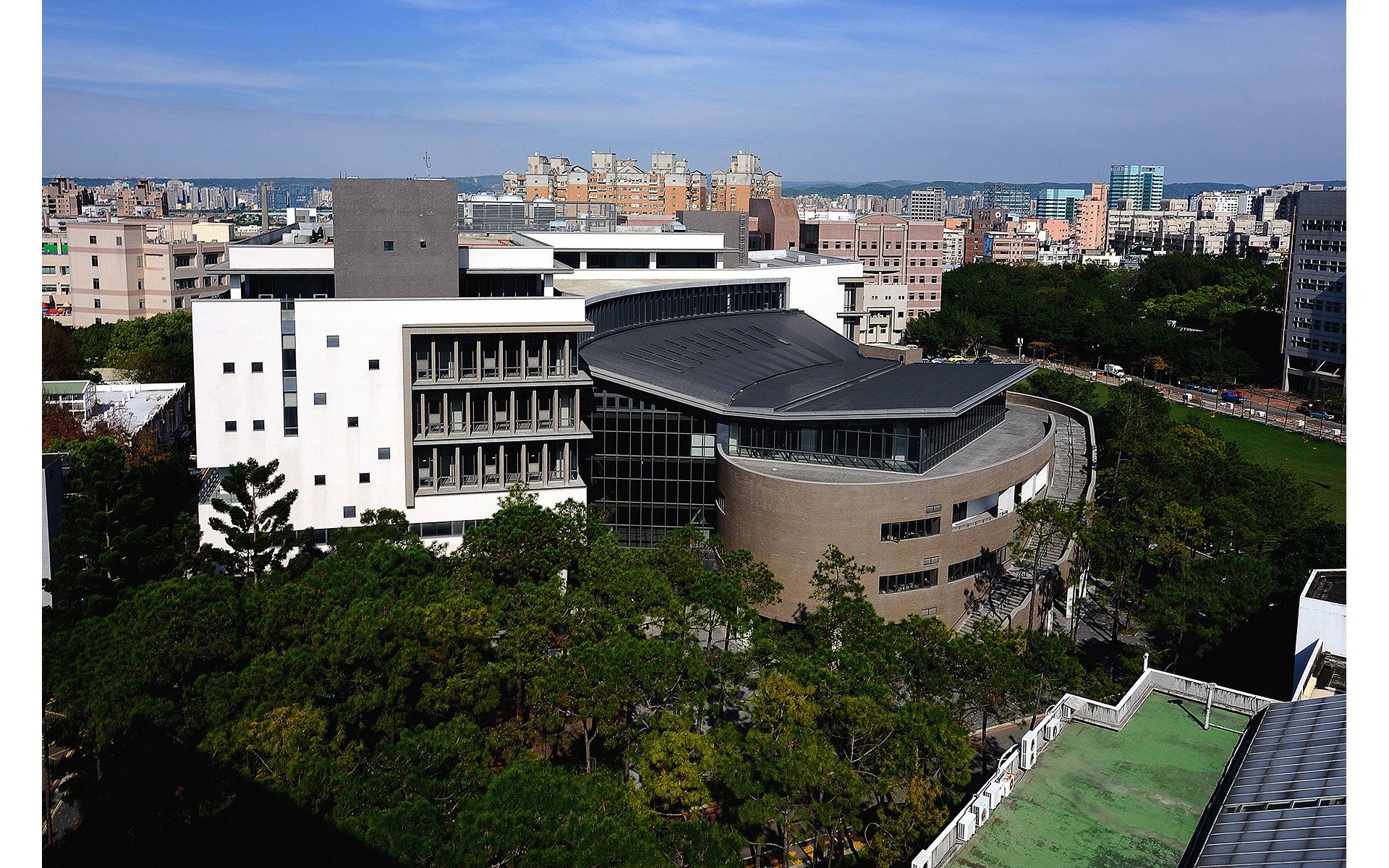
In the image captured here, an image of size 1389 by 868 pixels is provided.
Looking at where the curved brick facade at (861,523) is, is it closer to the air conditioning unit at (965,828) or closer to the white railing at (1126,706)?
the white railing at (1126,706)

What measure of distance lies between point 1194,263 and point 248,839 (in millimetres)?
177006

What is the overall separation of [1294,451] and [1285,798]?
3030 inches

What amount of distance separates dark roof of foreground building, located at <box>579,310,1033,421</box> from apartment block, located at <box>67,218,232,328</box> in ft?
204

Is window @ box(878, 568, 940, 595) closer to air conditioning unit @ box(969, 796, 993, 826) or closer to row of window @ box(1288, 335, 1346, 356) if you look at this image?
air conditioning unit @ box(969, 796, 993, 826)

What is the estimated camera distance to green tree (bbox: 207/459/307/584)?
36562mm

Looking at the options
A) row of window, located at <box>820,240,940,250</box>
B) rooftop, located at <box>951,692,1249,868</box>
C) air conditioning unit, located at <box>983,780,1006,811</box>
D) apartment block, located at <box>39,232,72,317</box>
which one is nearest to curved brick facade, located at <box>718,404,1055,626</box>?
rooftop, located at <box>951,692,1249,868</box>

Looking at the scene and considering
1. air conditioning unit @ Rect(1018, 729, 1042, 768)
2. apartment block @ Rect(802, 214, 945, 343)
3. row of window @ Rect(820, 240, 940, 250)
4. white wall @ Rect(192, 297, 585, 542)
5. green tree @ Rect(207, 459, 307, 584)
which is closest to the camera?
air conditioning unit @ Rect(1018, 729, 1042, 768)

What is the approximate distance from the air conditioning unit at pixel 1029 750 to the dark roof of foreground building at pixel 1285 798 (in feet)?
11.9

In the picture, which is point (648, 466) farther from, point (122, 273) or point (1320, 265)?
point (1320, 265)

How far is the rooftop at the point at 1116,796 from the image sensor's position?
19.5 m

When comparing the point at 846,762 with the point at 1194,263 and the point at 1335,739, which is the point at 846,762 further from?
the point at 1194,263

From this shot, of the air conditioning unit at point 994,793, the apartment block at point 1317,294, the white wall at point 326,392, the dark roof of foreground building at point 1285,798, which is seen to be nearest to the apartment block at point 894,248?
the apartment block at point 1317,294

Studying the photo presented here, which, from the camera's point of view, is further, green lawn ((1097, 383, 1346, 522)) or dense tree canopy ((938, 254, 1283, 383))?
dense tree canopy ((938, 254, 1283, 383))

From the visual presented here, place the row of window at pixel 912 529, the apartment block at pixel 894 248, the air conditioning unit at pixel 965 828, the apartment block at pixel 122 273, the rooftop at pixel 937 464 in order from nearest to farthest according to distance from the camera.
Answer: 1. the air conditioning unit at pixel 965 828
2. the row of window at pixel 912 529
3. the rooftop at pixel 937 464
4. the apartment block at pixel 122 273
5. the apartment block at pixel 894 248
